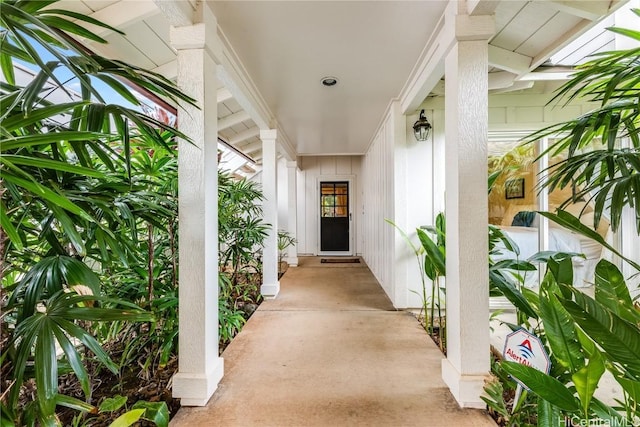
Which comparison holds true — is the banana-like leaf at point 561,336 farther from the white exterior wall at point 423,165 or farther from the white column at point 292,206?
the white column at point 292,206

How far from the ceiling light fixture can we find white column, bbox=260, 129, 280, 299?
3.77 ft

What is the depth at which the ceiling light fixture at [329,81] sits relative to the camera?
2490 mm

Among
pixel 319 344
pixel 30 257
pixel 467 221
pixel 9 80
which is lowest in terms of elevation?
pixel 319 344

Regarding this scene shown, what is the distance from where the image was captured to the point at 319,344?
227 centimetres

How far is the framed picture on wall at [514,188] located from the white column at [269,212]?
2.62m

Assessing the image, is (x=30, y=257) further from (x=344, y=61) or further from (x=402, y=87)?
(x=402, y=87)

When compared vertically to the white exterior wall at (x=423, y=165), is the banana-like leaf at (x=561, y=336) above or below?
below

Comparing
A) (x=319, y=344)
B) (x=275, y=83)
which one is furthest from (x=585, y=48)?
(x=319, y=344)

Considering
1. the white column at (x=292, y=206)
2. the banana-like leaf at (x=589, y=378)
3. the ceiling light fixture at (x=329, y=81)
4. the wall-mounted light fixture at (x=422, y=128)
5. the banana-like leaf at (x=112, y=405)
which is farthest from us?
the white column at (x=292, y=206)

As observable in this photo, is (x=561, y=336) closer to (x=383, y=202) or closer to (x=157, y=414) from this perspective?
(x=157, y=414)

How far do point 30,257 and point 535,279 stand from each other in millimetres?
3869

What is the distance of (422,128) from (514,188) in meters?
1.17

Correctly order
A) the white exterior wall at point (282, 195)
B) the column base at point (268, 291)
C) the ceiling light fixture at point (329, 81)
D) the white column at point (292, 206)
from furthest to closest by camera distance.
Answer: the white exterior wall at point (282, 195) → the white column at point (292, 206) → the column base at point (268, 291) → the ceiling light fixture at point (329, 81)

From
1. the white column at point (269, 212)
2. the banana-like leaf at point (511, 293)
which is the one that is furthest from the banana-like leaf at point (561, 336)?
the white column at point (269, 212)
